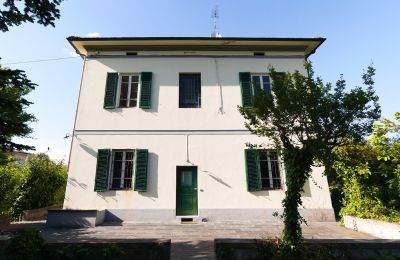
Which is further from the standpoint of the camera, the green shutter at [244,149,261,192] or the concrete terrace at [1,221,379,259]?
the green shutter at [244,149,261,192]

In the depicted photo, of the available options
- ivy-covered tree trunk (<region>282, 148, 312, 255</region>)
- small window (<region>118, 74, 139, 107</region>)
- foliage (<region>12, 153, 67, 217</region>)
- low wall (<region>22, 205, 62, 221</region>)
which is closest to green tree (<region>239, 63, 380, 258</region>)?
ivy-covered tree trunk (<region>282, 148, 312, 255</region>)

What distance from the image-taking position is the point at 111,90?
10281mm

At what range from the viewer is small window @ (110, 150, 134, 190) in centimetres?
927

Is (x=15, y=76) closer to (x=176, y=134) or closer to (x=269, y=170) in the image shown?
(x=176, y=134)

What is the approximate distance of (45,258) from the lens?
4.41 meters

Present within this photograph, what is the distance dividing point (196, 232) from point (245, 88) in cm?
611

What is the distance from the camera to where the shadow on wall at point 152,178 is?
9.07 m

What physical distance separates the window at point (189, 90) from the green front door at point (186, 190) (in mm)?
2753

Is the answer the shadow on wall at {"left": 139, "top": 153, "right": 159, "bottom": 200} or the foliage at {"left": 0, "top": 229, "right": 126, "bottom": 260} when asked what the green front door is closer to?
the shadow on wall at {"left": 139, "top": 153, "right": 159, "bottom": 200}

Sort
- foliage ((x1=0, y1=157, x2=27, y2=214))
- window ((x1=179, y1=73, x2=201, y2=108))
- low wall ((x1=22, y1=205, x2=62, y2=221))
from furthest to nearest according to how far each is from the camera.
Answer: window ((x1=179, y1=73, x2=201, y2=108)) → low wall ((x1=22, y1=205, x2=62, y2=221)) → foliage ((x1=0, y1=157, x2=27, y2=214))

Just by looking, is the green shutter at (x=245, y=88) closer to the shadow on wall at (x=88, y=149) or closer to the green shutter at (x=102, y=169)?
the green shutter at (x=102, y=169)

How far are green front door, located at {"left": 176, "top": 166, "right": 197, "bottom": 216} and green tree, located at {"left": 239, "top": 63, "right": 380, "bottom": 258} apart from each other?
4859 mm

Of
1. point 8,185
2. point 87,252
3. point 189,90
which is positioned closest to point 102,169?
point 8,185

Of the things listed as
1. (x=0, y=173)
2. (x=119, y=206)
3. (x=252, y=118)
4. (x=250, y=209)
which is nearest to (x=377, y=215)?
(x=250, y=209)
